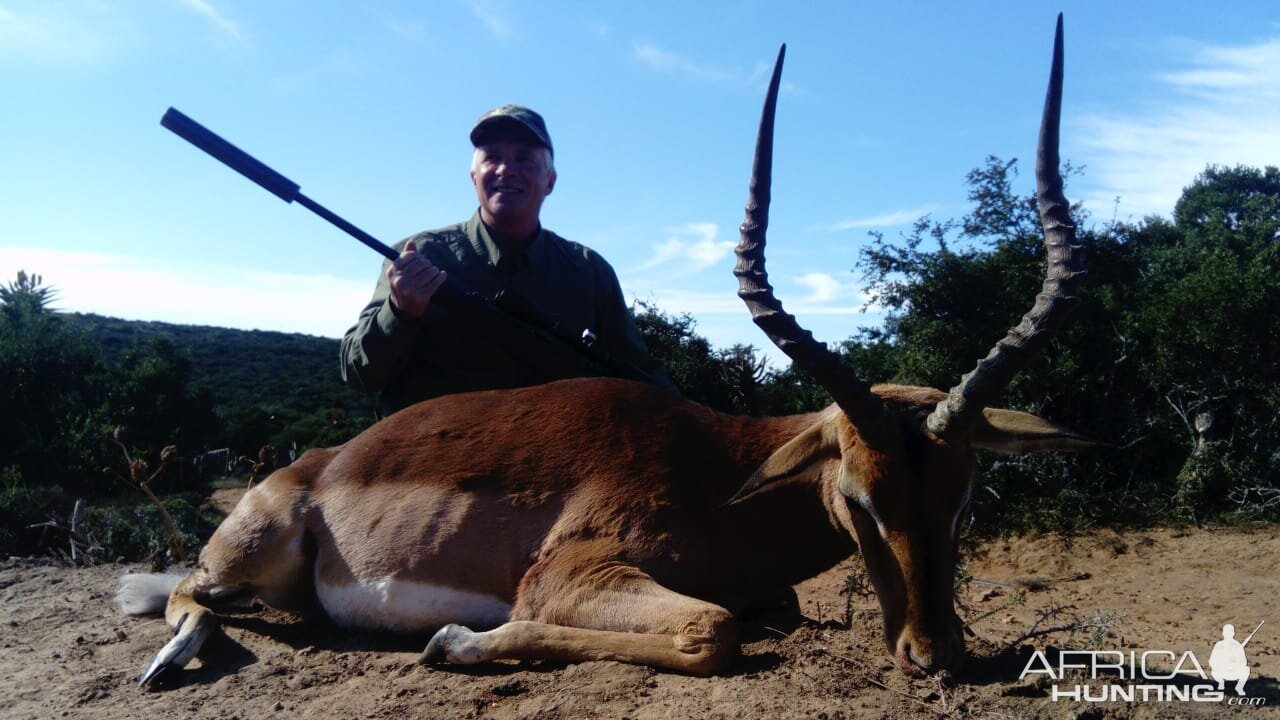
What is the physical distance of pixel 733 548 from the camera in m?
4.89

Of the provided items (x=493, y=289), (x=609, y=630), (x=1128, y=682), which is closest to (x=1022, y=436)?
(x=1128, y=682)

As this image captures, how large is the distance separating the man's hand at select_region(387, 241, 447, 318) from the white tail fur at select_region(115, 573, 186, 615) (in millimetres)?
2561

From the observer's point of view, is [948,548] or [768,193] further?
[768,193]

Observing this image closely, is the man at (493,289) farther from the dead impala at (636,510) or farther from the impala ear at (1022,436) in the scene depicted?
the impala ear at (1022,436)

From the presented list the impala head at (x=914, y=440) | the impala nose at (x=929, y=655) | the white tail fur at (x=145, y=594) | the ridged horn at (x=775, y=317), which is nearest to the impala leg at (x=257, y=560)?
the white tail fur at (x=145, y=594)

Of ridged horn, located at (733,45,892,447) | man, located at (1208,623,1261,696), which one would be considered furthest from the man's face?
man, located at (1208,623,1261,696)

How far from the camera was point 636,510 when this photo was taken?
4.94 meters

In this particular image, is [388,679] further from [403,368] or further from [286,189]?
[286,189]

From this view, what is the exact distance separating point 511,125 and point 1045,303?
4.55 meters

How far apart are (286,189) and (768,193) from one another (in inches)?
156

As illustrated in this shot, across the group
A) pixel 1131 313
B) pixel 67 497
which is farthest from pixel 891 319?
pixel 67 497

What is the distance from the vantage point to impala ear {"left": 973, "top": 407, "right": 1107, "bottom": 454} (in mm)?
4602

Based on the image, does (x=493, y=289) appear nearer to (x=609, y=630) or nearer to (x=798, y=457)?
(x=798, y=457)

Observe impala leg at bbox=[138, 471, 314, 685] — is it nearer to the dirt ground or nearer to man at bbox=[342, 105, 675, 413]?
the dirt ground
